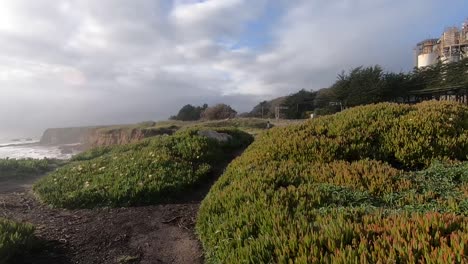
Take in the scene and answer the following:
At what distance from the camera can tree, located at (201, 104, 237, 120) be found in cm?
4791

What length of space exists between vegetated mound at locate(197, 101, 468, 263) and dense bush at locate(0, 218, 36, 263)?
243 cm

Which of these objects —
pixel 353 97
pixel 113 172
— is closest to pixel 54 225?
pixel 113 172

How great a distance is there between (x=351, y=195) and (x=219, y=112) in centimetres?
4375

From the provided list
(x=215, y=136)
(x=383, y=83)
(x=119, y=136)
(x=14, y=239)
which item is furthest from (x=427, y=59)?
(x=14, y=239)

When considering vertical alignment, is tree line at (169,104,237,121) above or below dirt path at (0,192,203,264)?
above

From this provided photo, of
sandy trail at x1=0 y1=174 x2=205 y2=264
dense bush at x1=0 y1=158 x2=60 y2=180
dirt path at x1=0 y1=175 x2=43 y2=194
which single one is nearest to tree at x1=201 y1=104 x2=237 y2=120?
dense bush at x1=0 y1=158 x2=60 y2=180

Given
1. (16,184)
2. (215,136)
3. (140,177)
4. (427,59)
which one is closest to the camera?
(140,177)

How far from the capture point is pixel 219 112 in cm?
4838

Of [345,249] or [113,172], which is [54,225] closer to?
[113,172]

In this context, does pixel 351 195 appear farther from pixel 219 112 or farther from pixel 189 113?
pixel 189 113

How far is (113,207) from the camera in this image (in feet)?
24.4

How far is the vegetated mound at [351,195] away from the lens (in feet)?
9.50

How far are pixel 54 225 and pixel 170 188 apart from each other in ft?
8.24

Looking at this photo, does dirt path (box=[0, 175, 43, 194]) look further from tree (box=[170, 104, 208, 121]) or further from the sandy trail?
tree (box=[170, 104, 208, 121])
